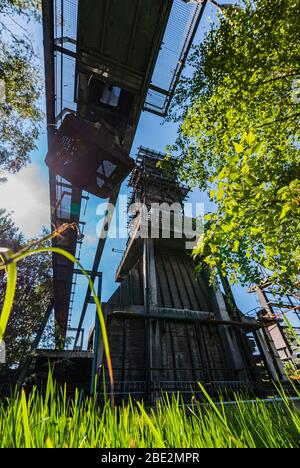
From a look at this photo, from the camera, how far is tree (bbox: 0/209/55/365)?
41.8ft

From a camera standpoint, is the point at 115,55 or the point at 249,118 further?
the point at 249,118

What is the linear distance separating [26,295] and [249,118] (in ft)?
57.2

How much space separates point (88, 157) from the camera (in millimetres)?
5051

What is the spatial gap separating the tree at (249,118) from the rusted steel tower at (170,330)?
6.62 feet

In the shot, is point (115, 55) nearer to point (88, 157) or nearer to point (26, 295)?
point (88, 157)

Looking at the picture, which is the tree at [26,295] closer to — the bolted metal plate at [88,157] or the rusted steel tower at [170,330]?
the rusted steel tower at [170,330]

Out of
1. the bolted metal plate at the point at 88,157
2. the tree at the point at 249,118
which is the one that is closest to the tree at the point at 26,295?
the bolted metal plate at the point at 88,157

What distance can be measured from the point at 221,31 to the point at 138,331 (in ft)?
32.0

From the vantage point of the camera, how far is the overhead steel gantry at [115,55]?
403 centimetres

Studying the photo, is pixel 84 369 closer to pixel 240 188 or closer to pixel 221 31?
pixel 240 188

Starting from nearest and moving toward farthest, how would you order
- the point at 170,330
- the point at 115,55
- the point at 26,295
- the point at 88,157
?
the point at 115,55
the point at 88,157
the point at 170,330
the point at 26,295

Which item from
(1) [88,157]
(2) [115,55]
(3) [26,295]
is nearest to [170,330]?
(1) [88,157]
